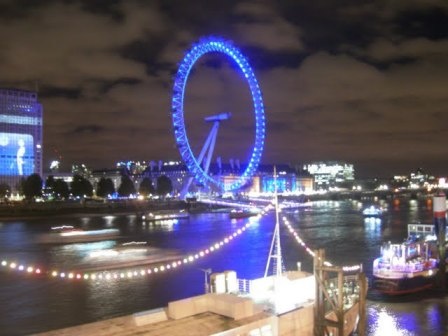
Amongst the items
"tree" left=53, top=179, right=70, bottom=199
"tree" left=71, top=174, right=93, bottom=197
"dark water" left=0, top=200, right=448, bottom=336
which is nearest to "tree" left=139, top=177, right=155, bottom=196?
"tree" left=71, top=174, right=93, bottom=197

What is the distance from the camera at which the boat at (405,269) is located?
1938 cm

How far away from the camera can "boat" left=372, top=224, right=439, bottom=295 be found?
63.6ft

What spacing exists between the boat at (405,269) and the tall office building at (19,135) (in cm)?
8725

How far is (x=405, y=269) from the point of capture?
19.9 meters

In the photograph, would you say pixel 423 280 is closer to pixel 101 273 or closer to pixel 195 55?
pixel 101 273

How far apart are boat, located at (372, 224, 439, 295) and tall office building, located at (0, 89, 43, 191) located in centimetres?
8725

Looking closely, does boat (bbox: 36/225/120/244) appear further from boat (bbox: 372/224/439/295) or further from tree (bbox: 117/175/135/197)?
tree (bbox: 117/175/135/197)

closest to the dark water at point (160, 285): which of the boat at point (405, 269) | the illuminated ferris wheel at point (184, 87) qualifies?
the boat at point (405, 269)

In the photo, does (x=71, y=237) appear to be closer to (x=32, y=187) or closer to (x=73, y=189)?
(x=32, y=187)

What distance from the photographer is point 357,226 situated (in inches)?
1955

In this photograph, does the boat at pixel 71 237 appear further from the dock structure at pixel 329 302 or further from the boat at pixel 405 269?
the dock structure at pixel 329 302

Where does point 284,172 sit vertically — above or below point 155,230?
above

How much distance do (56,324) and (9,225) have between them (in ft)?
133

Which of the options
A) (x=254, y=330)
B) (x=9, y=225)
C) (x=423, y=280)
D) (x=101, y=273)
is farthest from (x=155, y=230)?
(x=254, y=330)
